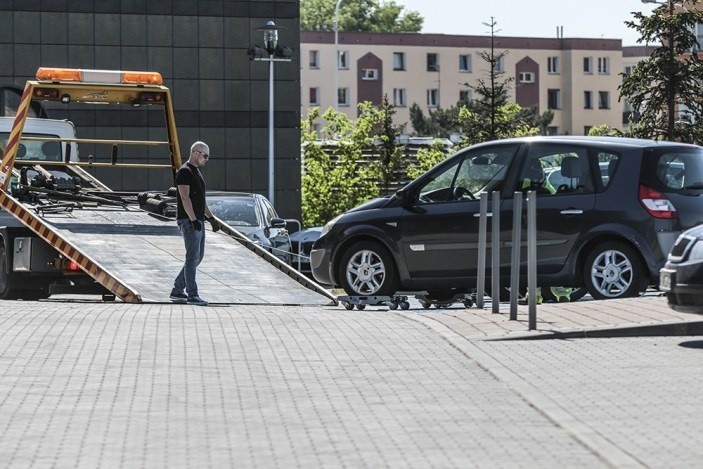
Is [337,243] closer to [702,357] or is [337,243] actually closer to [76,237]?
[76,237]

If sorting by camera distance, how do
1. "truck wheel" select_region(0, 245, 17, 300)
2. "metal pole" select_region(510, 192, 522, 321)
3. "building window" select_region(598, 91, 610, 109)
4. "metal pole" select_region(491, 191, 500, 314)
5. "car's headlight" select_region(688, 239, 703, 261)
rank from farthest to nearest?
1. "building window" select_region(598, 91, 610, 109)
2. "truck wheel" select_region(0, 245, 17, 300)
3. "metal pole" select_region(491, 191, 500, 314)
4. "metal pole" select_region(510, 192, 522, 321)
5. "car's headlight" select_region(688, 239, 703, 261)

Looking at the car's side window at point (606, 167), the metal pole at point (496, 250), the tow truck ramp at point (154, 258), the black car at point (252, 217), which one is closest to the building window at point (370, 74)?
the black car at point (252, 217)

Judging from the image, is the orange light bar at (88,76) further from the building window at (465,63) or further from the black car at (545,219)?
the building window at (465,63)

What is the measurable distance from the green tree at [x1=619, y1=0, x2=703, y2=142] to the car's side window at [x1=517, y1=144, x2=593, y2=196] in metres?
32.8

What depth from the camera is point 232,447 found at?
27.9 ft

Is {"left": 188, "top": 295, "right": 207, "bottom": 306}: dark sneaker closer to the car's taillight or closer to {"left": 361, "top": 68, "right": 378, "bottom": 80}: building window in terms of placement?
the car's taillight

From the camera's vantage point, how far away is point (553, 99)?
125 metres

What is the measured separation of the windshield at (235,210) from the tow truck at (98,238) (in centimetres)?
217

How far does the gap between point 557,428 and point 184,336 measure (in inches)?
201

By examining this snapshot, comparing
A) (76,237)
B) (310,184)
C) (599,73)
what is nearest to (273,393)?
(76,237)

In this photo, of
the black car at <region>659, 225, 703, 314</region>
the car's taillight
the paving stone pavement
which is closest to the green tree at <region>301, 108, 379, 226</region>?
the car's taillight

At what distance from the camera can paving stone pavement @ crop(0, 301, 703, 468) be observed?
27.4ft

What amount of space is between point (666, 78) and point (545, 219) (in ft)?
112

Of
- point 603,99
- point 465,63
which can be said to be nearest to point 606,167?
point 465,63
